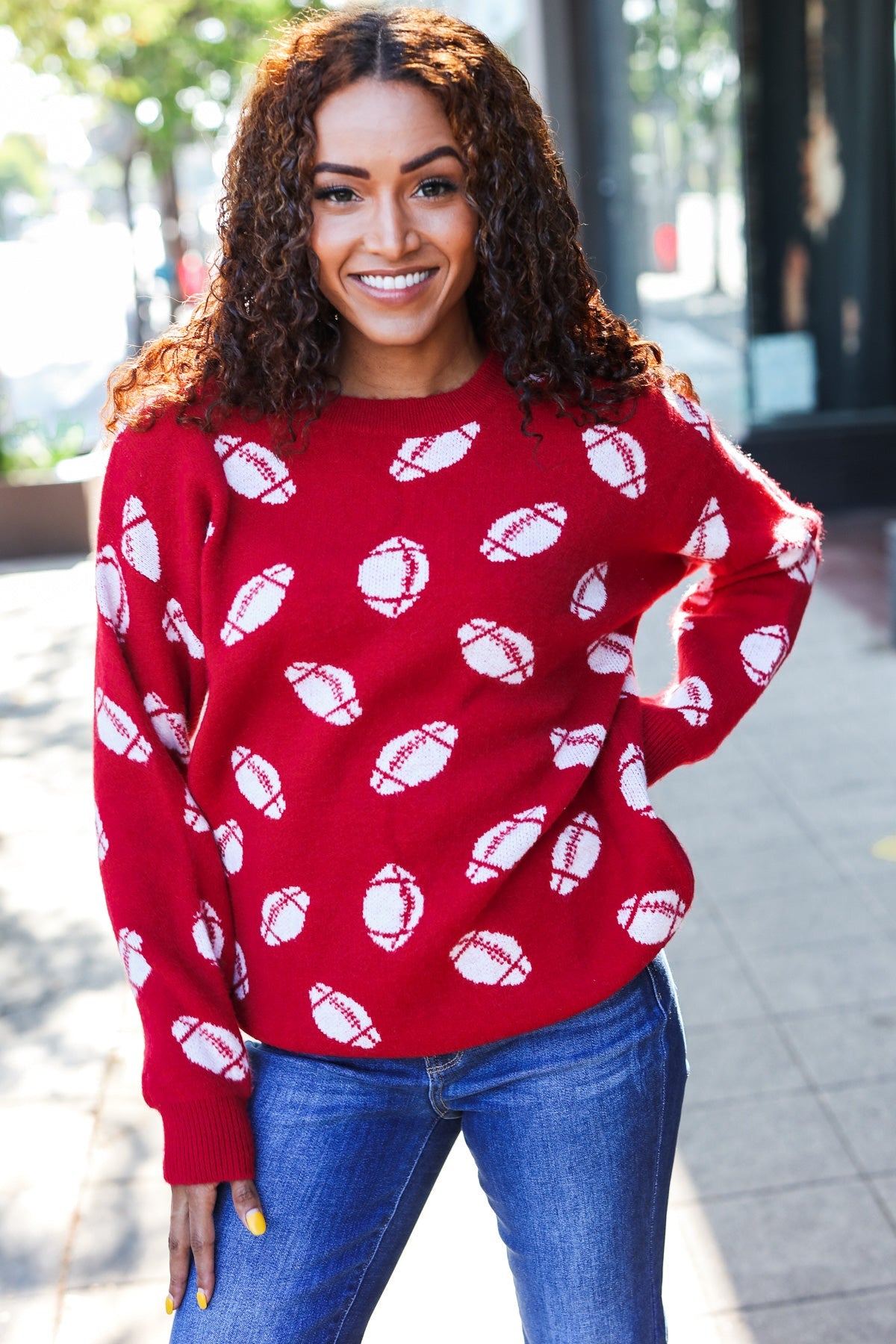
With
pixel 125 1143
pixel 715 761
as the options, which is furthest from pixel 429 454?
pixel 715 761

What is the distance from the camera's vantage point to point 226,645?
1749 millimetres

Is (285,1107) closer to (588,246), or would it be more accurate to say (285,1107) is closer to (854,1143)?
(854,1143)

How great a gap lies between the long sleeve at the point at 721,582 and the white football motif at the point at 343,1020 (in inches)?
20.7

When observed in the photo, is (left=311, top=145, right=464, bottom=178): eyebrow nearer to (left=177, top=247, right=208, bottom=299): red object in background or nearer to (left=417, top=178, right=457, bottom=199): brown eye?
(left=417, top=178, right=457, bottom=199): brown eye

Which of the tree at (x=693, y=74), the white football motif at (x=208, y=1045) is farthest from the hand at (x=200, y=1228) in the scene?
the tree at (x=693, y=74)

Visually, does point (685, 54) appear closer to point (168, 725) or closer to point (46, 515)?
point (46, 515)

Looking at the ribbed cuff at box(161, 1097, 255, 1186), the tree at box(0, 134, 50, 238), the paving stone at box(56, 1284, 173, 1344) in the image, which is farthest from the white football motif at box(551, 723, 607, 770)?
the tree at box(0, 134, 50, 238)

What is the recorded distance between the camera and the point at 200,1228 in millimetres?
1692

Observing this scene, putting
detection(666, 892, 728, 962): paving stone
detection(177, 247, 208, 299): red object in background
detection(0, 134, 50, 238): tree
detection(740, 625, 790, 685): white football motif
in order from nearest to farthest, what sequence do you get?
detection(740, 625, 790, 685): white football motif → detection(666, 892, 728, 962): paving stone → detection(177, 247, 208, 299): red object in background → detection(0, 134, 50, 238): tree

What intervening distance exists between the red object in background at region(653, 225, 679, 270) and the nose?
32.5 ft

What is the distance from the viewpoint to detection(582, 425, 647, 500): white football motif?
184 cm

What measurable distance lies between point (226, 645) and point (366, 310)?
0.44 metres

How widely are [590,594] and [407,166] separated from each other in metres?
0.55

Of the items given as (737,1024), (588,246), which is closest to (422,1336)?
(737,1024)
